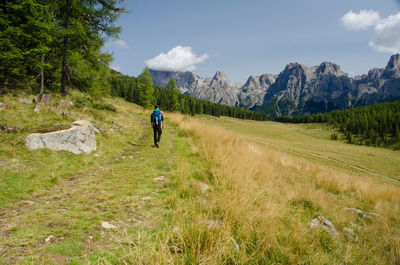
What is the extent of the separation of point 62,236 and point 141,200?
1.53 m

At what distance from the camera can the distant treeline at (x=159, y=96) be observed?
48.8 m

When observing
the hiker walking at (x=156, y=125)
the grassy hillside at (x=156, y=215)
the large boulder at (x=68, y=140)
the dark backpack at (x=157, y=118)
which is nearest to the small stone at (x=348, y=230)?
the grassy hillside at (x=156, y=215)

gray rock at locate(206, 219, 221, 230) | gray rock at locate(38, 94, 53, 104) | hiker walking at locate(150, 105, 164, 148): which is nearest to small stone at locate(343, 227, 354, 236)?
gray rock at locate(206, 219, 221, 230)

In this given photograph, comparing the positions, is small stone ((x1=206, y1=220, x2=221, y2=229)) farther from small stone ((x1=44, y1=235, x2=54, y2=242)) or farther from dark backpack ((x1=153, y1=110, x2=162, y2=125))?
dark backpack ((x1=153, y1=110, x2=162, y2=125))

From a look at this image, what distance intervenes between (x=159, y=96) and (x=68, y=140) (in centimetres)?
9788

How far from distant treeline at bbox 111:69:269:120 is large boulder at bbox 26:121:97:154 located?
10296 millimetres

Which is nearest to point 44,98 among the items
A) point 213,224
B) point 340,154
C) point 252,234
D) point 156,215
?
point 156,215

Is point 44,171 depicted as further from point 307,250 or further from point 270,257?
point 307,250

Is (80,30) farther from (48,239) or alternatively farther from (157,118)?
(48,239)

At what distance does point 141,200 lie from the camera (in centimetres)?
401

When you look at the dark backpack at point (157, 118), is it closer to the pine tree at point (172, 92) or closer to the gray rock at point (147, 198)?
the gray rock at point (147, 198)

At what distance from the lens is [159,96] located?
101 m

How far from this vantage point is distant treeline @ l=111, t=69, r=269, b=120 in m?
48.8

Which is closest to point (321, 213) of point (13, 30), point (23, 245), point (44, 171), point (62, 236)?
point (62, 236)
